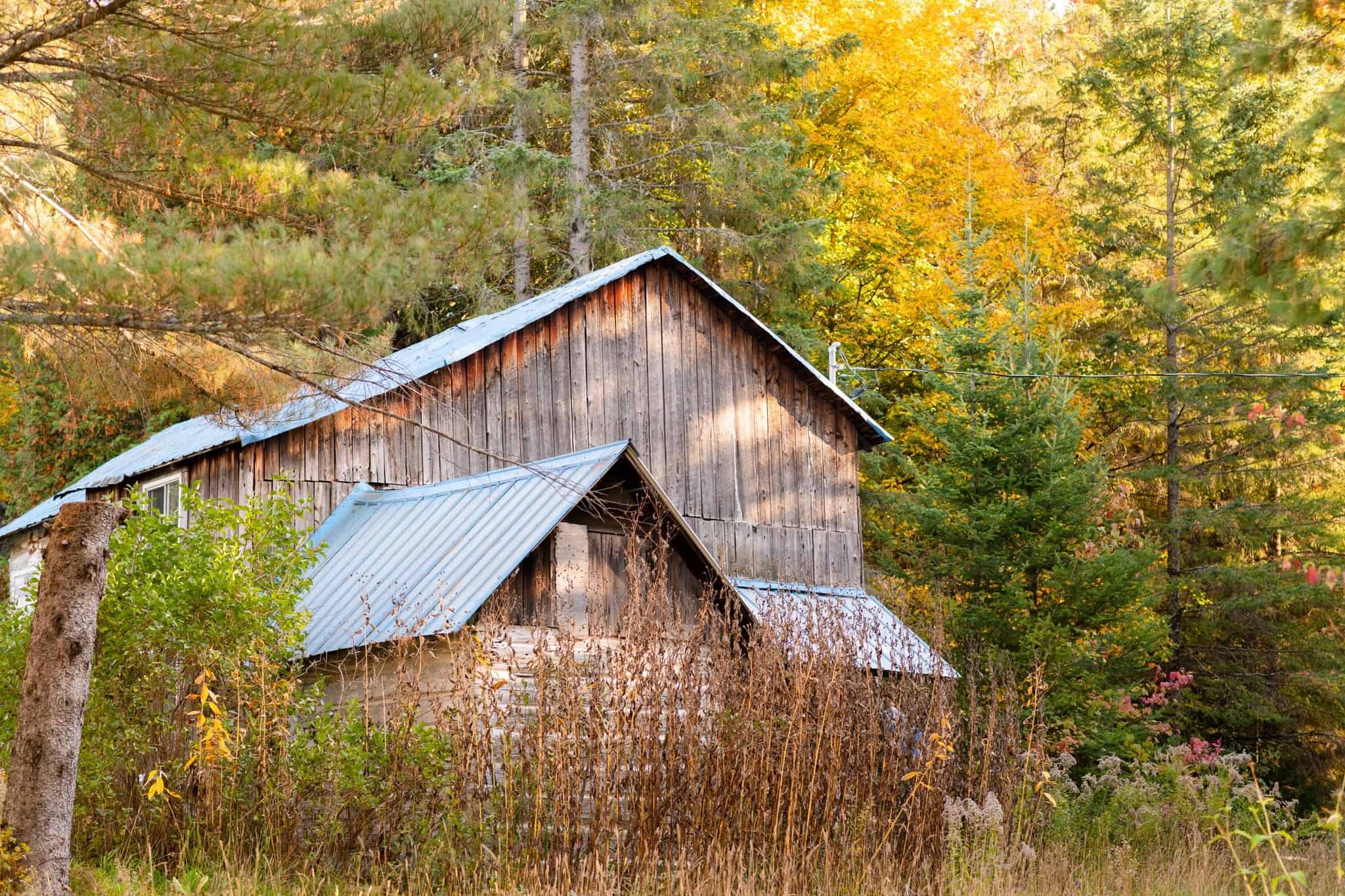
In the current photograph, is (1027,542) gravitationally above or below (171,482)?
below

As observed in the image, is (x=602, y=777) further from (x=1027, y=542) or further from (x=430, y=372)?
(x=1027, y=542)

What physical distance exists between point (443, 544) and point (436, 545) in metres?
0.15

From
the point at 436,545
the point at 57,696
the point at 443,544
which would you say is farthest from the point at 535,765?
the point at 436,545

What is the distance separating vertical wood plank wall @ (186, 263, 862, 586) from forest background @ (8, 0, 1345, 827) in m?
1.39

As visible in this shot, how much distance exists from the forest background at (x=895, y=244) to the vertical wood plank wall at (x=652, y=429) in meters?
1.39

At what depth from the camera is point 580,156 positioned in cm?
2503

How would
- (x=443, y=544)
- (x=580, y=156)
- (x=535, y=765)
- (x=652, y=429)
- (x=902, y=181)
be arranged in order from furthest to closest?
(x=902, y=181) < (x=580, y=156) < (x=652, y=429) < (x=443, y=544) < (x=535, y=765)

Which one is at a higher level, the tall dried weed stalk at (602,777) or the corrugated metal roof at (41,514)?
the corrugated metal roof at (41,514)

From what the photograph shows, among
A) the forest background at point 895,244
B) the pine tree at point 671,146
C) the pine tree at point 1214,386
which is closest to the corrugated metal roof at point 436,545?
the forest background at point 895,244

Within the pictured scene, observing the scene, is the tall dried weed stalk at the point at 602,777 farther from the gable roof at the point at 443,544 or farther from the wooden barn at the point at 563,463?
the wooden barn at the point at 563,463

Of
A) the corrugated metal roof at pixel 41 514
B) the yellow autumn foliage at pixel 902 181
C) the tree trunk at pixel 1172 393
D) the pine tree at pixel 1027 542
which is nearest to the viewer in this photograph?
the pine tree at pixel 1027 542

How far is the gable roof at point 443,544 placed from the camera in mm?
11008

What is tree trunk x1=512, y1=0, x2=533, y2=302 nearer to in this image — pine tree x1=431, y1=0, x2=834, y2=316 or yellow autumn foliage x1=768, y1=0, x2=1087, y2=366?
pine tree x1=431, y1=0, x2=834, y2=316

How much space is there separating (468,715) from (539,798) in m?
0.64
